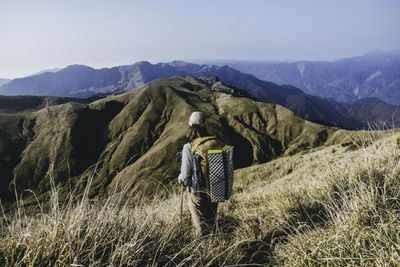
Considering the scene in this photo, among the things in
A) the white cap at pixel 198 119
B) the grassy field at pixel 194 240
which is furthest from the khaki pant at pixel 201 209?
the white cap at pixel 198 119

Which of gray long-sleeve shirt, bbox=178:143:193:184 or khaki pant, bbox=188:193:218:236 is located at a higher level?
gray long-sleeve shirt, bbox=178:143:193:184

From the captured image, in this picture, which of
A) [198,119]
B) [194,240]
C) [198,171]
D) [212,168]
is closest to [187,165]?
[198,171]

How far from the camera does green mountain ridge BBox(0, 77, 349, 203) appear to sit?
89312 millimetres

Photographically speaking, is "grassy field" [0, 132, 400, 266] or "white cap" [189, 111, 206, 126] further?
"white cap" [189, 111, 206, 126]

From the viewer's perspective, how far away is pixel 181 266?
245 cm

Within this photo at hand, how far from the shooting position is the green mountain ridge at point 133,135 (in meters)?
89.3

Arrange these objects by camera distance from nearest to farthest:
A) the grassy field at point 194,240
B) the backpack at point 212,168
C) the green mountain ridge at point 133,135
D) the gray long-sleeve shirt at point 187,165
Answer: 1. the grassy field at point 194,240
2. the backpack at point 212,168
3. the gray long-sleeve shirt at point 187,165
4. the green mountain ridge at point 133,135

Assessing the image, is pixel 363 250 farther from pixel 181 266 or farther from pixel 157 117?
pixel 157 117

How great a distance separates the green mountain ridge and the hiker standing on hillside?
78.0 m

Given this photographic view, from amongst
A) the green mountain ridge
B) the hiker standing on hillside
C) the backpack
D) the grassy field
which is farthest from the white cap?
the green mountain ridge

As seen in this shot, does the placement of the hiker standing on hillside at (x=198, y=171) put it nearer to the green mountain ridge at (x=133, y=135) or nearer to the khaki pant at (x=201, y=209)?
the khaki pant at (x=201, y=209)

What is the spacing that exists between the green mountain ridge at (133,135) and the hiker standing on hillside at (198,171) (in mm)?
78034

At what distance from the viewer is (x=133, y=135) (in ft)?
347

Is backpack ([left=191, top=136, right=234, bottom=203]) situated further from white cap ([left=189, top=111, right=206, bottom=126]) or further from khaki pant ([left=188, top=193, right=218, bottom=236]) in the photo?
white cap ([left=189, top=111, right=206, bottom=126])
